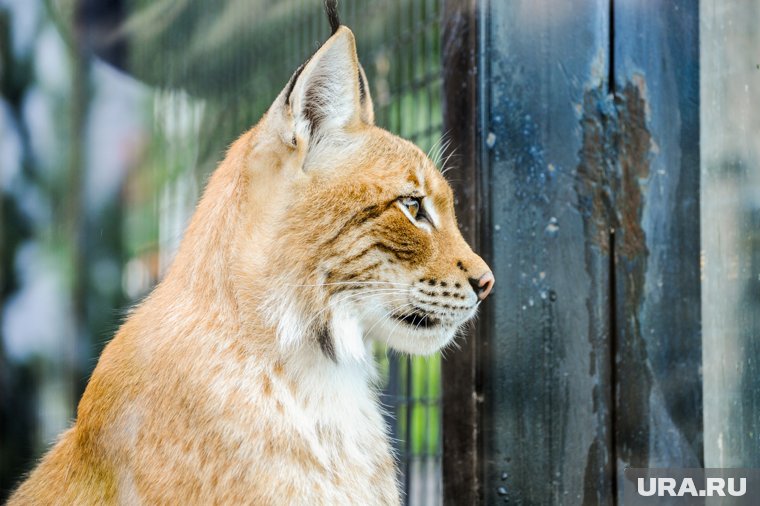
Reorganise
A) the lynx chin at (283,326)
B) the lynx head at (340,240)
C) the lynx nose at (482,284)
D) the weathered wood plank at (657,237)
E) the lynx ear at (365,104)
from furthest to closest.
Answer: the weathered wood plank at (657,237) → the lynx ear at (365,104) → the lynx nose at (482,284) → the lynx head at (340,240) → the lynx chin at (283,326)

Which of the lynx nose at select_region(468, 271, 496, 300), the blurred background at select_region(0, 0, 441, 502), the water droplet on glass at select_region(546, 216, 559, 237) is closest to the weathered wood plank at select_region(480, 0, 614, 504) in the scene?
the water droplet on glass at select_region(546, 216, 559, 237)

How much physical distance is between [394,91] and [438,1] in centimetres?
34

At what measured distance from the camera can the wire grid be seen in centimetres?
262

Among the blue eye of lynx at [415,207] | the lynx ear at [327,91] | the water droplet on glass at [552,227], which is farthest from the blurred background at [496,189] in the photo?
the lynx ear at [327,91]

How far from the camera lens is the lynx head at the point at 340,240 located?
2002 mm

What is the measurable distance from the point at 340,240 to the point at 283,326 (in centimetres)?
25

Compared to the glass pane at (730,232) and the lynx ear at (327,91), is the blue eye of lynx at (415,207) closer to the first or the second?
the lynx ear at (327,91)

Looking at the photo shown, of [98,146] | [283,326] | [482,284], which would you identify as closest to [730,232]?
[482,284]

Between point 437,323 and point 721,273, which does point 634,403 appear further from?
point 437,323

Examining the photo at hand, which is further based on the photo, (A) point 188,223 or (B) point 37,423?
(B) point 37,423

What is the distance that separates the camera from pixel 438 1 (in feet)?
8.84

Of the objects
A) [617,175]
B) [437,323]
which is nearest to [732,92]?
[617,175]

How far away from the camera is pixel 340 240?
2043 millimetres

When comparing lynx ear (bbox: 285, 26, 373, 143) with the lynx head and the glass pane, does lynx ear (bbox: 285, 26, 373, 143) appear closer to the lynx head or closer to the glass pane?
the lynx head
